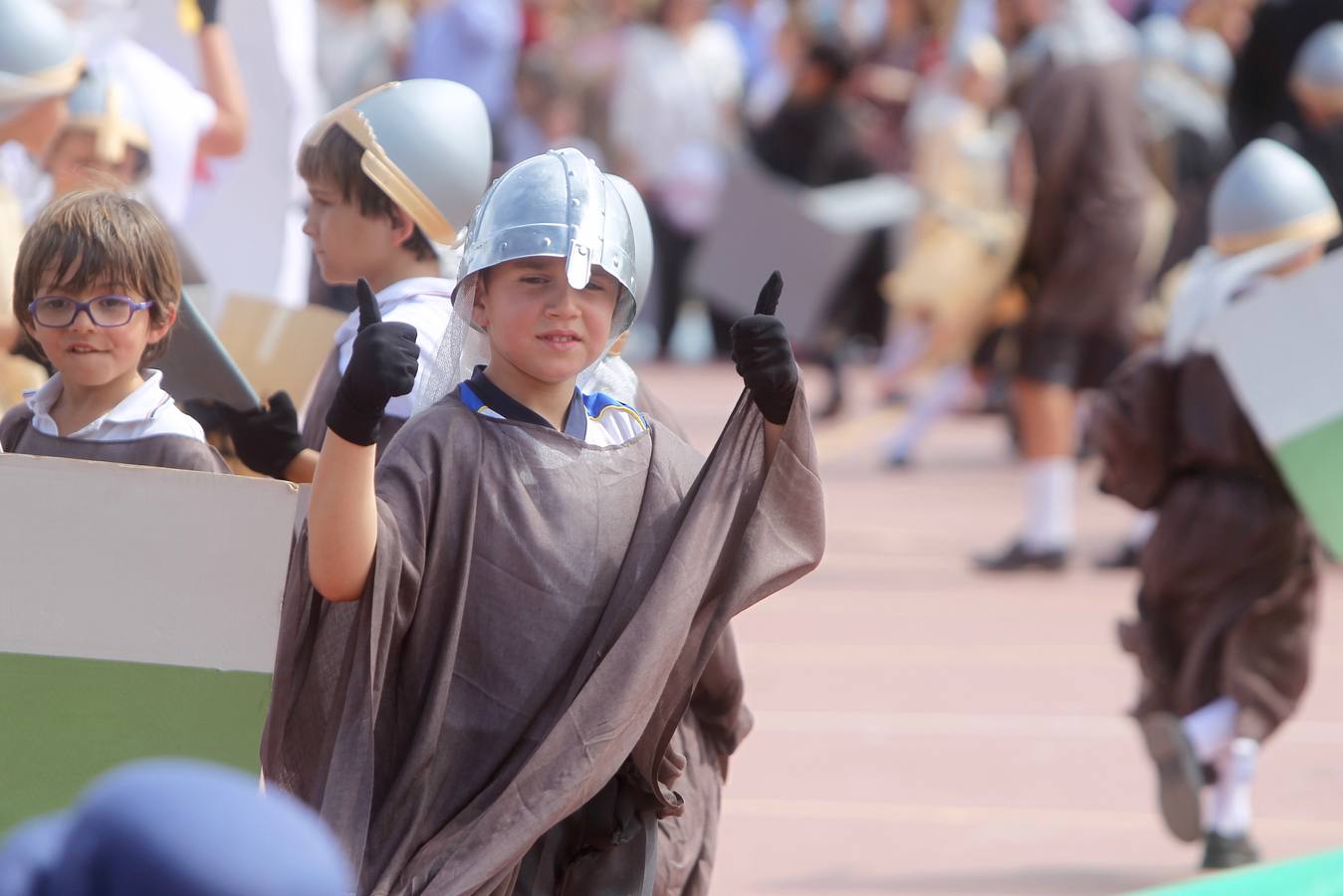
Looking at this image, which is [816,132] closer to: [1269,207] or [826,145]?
[826,145]

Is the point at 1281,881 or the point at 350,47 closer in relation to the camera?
the point at 1281,881

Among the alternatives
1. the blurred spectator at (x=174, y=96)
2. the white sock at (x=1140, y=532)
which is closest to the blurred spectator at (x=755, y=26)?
the white sock at (x=1140, y=532)

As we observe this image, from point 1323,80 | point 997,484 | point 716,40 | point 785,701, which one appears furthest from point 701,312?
point 785,701

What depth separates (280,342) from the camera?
422 cm

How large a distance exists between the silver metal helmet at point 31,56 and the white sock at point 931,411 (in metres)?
7.85

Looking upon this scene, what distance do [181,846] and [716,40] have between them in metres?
16.0

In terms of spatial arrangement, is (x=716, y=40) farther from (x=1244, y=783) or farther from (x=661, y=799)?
(x=661, y=799)

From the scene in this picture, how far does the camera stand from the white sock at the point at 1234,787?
19.0 ft

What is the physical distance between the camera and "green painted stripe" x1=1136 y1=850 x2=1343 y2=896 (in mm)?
4137

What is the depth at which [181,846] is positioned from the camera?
1398 millimetres

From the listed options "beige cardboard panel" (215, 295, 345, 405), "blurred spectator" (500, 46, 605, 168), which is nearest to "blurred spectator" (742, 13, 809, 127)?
"blurred spectator" (500, 46, 605, 168)

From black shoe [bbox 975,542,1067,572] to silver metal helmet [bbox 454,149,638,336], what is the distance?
6.73m

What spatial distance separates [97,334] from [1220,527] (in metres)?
3.42

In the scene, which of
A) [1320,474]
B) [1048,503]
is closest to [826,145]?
[1048,503]
